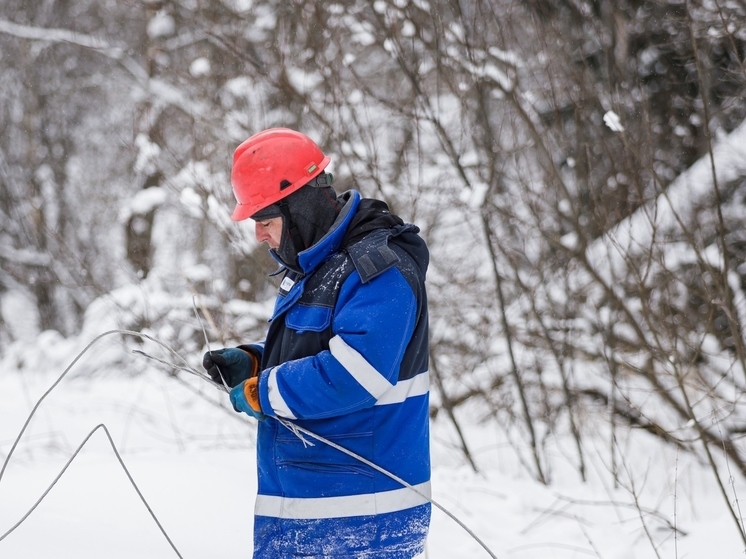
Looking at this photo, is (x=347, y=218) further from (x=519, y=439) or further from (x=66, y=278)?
(x=66, y=278)

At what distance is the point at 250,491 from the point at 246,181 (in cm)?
213

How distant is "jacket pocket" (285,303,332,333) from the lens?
183cm

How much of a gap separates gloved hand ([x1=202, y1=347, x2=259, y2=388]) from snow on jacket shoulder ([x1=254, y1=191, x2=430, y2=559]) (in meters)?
0.24

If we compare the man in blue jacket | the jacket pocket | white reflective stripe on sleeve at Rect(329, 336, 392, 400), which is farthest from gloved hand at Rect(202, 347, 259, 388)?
white reflective stripe on sleeve at Rect(329, 336, 392, 400)

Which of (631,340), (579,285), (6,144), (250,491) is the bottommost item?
(250,491)

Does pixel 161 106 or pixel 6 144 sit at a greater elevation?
pixel 6 144

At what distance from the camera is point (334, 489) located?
72.0 inches

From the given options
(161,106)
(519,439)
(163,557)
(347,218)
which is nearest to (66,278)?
(161,106)

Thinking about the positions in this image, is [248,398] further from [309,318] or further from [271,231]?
[271,231]

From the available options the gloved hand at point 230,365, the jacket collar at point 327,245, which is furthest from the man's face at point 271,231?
the gloved hand at point 230,365

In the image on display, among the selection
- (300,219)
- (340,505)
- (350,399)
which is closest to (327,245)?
(300,219)

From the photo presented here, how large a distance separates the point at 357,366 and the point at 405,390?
8.8 inches

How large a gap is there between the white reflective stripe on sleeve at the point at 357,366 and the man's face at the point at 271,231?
0.44 m

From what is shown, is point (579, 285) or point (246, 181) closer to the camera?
point (246, 181)
